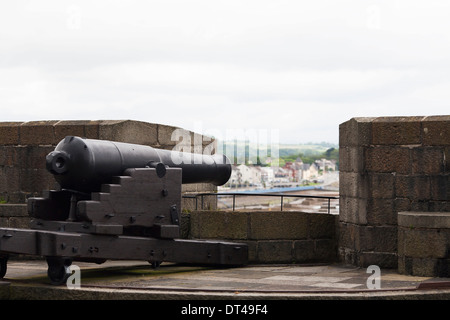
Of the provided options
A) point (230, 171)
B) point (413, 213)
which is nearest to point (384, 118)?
point (413, 213)

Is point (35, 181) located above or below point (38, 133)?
below

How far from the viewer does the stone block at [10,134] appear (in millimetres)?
11625

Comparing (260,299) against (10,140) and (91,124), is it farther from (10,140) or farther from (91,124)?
(10,140)

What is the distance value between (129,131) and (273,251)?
8.31 feet

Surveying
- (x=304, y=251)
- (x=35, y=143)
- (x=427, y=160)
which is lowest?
(x=304, y=251)

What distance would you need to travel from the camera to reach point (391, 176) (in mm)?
10242

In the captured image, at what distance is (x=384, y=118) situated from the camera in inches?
407

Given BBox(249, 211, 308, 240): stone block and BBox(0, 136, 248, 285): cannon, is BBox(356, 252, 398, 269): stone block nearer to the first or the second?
BBox(249, 211, 308, 240): stone block

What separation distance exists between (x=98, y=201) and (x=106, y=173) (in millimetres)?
319

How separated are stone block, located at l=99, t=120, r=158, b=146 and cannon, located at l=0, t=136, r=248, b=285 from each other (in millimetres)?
1524

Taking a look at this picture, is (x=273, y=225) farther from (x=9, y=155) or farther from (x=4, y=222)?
(x=9, y=155)

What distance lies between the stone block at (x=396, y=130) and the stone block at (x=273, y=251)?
1796 millimetres

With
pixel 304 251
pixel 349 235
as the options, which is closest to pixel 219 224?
pixel 304 251
